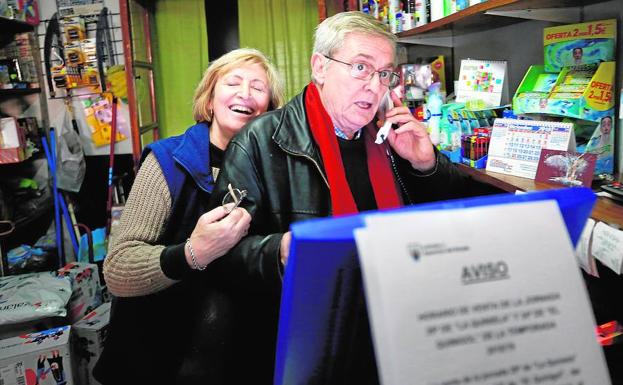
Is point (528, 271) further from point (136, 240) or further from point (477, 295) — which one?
point (136, 240)

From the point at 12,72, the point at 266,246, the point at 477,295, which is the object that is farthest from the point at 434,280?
the point at 12,72

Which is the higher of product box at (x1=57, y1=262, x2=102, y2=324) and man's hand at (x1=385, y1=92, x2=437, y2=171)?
man's hand at (x1=385, y1=92, x2=437, y2=171)

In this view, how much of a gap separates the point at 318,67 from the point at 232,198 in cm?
54

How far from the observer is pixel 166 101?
168 inches

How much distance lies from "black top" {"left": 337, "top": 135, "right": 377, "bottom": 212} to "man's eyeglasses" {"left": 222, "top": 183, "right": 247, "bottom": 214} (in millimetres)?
375

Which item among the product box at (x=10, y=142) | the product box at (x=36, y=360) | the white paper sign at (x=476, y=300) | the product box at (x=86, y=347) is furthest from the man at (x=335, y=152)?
the product box at (x=10, y=142)

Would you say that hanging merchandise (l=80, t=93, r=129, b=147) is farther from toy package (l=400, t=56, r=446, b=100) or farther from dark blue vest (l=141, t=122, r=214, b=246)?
dark blue vest (l=141, t=122, r=214, b=246)

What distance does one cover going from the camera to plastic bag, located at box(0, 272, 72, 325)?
8.42ft

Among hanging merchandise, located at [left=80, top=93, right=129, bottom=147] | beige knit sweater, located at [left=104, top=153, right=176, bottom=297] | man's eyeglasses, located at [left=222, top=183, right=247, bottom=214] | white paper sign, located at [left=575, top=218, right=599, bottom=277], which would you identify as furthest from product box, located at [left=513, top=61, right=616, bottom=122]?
hanging merchandise, located at [left=80, top=93, right=129, bottom=147]

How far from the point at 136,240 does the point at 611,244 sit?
4.03 feet

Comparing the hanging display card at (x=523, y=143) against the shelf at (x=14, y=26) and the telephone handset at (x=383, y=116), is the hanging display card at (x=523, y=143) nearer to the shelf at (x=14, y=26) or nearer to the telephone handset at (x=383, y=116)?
the telephone handset at (x=383, y=116)

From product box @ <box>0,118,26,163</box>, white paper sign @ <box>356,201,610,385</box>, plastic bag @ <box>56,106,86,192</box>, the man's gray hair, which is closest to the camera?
white paper sign @ <box>356,201,610,385</box>

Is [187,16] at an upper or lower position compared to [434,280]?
upper

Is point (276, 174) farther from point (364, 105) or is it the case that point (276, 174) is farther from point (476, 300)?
point (476, 300)
